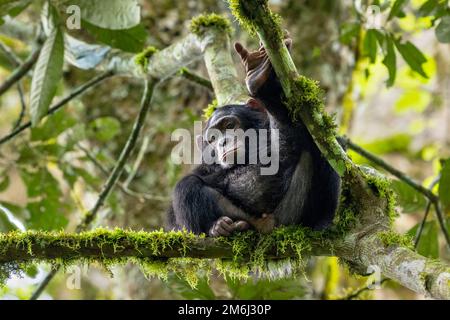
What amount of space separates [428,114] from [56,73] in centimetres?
1003

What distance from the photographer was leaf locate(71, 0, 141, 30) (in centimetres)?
359

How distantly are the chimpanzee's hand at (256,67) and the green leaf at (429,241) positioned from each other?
5.59ft

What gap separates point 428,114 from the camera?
41.0 feet

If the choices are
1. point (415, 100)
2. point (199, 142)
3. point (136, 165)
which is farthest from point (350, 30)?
point (415, 100)

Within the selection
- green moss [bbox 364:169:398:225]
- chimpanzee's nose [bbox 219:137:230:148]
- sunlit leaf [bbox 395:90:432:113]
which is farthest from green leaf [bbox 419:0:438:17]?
sunlit leaf [bbox 395:90:432:113]

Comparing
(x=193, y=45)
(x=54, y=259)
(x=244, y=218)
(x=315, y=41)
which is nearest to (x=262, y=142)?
(x=244, y=218)

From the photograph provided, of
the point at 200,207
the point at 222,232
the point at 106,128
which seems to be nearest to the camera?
the point at 222,232

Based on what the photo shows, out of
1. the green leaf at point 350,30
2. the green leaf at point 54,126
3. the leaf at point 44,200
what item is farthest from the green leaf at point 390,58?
the leaf at point 44,200

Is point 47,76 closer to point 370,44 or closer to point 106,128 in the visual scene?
point 106,128

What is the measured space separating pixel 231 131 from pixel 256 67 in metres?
0.70

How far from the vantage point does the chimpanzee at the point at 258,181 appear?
351 centimetres

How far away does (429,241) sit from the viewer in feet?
14.4

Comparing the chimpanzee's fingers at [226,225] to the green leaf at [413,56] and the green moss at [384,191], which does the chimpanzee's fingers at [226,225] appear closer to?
the green moss at [384,191]

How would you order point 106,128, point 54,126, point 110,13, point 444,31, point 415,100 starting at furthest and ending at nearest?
point 415,100
point 106,128
point 54,126
point 444,31
point 110,13
